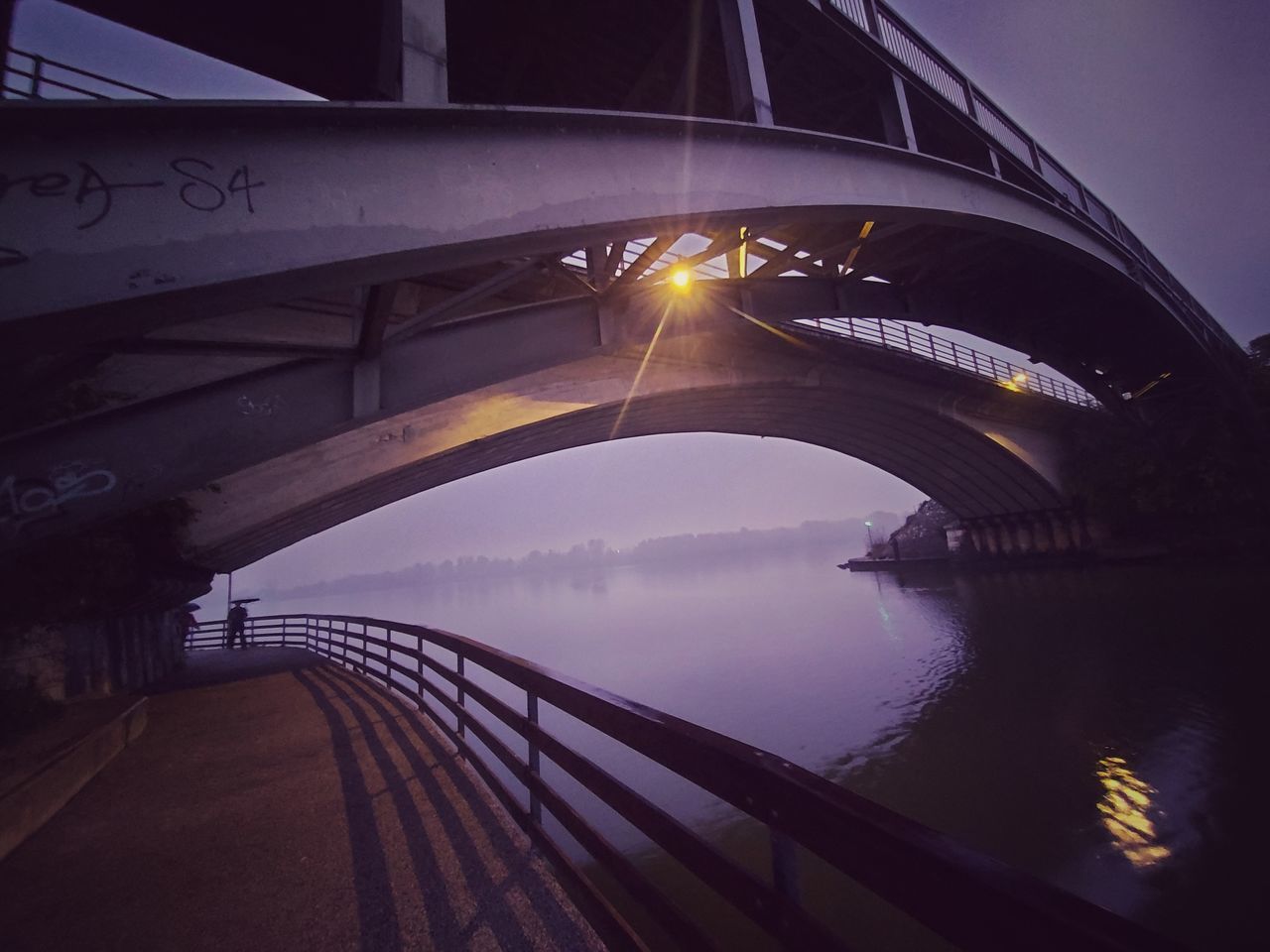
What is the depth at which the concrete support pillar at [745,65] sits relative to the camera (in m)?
5.17

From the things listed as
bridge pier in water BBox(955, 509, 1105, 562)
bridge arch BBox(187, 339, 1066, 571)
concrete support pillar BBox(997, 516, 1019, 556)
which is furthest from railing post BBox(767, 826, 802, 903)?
concrete support pillar BBox(997, 516, 1019, 556)

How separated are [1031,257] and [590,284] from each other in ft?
44.5

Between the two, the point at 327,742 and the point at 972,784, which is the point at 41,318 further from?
the point at 972,784

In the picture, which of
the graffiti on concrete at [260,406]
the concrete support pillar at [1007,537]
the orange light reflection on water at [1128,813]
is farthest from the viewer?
the concrete support pillar at [1007,537]

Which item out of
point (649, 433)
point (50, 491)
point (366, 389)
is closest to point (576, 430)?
point (649, 433)

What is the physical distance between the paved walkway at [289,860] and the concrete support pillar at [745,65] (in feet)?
21.3

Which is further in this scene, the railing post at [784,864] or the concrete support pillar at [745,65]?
the concrete support pillar at [745,65]

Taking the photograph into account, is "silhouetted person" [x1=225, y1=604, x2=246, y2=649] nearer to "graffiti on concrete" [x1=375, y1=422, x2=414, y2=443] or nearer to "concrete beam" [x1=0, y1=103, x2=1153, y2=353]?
"graffiti on concrete" [x1=375, y1=422, x2=414, y2=443]

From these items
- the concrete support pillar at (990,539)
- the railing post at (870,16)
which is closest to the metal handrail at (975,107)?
the railing post at (870,16)

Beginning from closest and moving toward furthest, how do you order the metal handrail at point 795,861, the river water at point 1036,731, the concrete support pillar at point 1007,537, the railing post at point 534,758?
the metal handrail at point 795,861 < the railing post at point 534,758 < the river water at point 1036,731 < the concrete support pillar at point 1007,537

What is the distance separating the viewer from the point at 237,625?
771 inches

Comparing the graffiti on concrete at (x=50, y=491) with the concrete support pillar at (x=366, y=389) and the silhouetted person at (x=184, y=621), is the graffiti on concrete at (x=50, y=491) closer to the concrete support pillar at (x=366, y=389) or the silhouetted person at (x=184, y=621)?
the concrete support pillar at (x=366, y=389)

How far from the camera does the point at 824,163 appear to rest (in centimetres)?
532

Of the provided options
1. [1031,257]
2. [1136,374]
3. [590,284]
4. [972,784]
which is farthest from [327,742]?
[1136,374]
